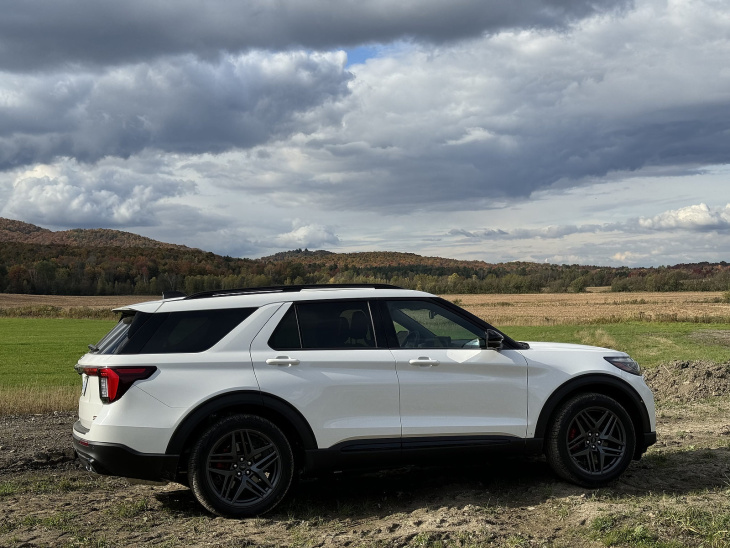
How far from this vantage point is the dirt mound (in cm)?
1316

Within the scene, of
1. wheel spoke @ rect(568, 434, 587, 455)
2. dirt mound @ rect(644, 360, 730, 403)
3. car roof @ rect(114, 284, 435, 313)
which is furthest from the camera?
dirt mound @ rect(644, 360, 730, 403)

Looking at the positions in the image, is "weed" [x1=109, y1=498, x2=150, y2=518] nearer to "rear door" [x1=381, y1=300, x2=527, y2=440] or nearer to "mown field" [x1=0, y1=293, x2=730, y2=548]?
"mown field" [x1=0, y1=293, x2=730, y2=548]

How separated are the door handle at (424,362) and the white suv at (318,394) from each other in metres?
0.01

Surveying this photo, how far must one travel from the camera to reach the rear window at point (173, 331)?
5723mm

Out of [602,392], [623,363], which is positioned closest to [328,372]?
[602,392]

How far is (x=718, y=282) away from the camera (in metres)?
108

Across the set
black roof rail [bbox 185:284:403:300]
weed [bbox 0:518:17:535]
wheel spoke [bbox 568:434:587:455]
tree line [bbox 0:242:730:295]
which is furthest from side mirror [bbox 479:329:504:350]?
tree line [bbox 0:242:730:295]

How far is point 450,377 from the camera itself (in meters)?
6.14

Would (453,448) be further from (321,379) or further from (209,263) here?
(209,263)

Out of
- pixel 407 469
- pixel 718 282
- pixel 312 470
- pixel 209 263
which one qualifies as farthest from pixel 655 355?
pixel 209 263

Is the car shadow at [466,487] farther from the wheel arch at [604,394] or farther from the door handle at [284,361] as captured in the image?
the door handle at [284,361]

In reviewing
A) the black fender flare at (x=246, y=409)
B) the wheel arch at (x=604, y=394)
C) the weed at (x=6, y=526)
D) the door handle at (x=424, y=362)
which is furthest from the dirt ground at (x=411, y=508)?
the door handle at (x=424, y=362)

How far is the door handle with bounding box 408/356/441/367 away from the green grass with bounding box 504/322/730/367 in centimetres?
1799

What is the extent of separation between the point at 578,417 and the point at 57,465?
5349mm
